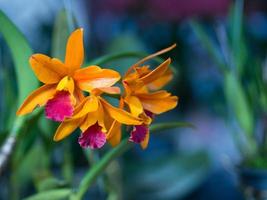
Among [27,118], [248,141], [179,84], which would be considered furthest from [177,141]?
[27,118]

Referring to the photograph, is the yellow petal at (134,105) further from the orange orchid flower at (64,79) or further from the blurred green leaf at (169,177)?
the blurred green leaf at (169,177)

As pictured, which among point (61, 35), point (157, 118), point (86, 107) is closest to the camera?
point (86, 107)

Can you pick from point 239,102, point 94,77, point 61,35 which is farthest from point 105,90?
point 239,102

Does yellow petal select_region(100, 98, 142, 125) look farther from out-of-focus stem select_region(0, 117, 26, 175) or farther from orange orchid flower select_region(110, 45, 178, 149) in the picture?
out-of-focus stem select_region(0, 117, 26, 175)

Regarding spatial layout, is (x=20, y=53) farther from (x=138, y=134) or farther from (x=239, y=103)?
(x=239, y=103)

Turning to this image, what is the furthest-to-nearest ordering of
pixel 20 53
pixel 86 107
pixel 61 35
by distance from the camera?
pixel 61 35
pixel 20 53
pixel 86 107
